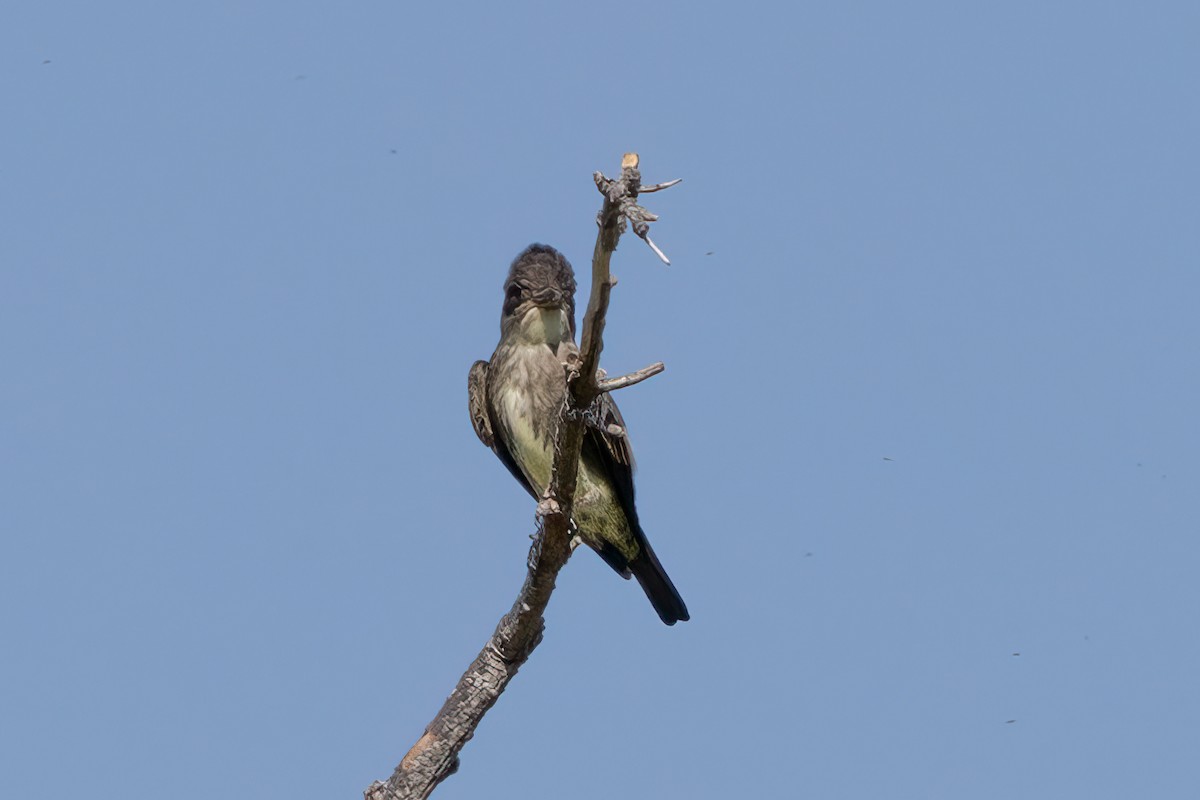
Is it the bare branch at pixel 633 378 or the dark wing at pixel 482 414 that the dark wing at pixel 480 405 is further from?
the bare branch at pixel 633 378

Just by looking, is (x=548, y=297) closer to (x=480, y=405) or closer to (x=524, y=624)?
(x=480, y=405)

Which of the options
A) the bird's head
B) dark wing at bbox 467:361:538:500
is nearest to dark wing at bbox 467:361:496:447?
dark wing at bbox 467:361:538:500

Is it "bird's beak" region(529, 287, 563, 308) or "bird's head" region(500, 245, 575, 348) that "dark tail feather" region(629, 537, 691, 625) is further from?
"bird's beak" region(529, 287, 563, 308)

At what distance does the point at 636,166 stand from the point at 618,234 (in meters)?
0.26

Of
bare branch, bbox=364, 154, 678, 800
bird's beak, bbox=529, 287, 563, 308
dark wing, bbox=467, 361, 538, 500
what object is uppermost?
bird's beak, bbox=529, 287, 563, 308

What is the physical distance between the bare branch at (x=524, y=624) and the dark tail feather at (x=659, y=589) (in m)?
1.26

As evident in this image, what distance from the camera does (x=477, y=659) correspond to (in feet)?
23.3

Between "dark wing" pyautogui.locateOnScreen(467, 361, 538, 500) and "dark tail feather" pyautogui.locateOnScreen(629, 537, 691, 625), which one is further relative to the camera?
"dark wing" pyautogui.locateOnScreen(467, 361, 538, 500)

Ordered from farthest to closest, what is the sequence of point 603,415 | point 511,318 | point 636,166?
point 511,318
point 603,415
point 636,166

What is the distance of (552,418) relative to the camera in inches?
326

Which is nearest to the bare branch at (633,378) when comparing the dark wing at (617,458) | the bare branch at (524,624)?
the bare branch at (524,624)

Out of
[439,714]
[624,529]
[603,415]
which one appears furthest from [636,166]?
[624,529]

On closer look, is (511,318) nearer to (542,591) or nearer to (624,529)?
(624,529)

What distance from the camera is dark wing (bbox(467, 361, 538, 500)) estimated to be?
348 inches
